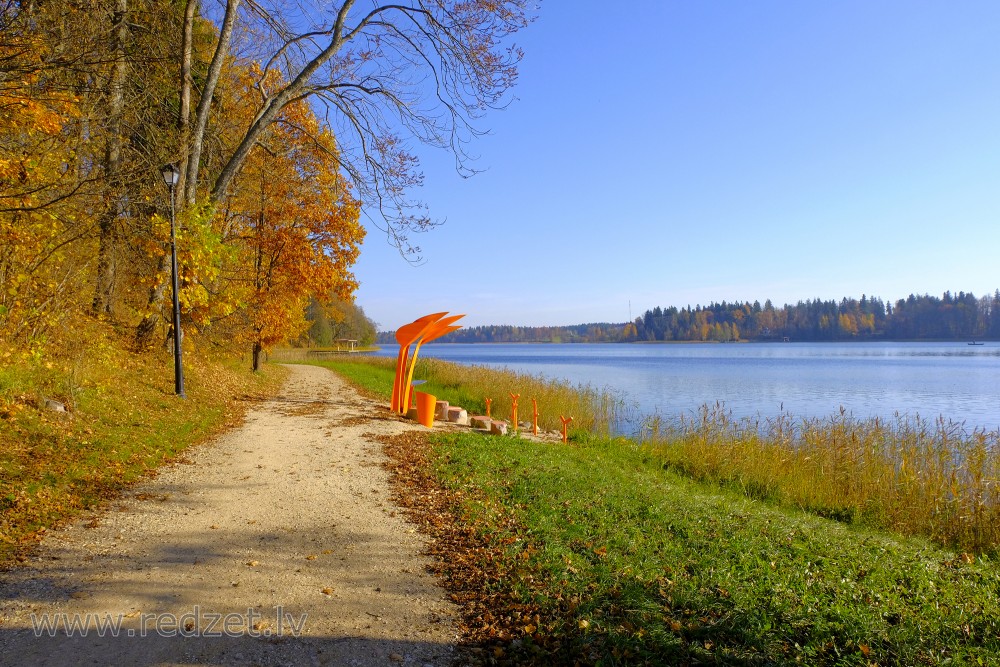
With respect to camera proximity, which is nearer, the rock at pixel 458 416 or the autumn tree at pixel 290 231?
the rock at pixel 458 416

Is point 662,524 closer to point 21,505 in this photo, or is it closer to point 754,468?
point 754,468

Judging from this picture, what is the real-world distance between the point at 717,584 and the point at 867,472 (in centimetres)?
662

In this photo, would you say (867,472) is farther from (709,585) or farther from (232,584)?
(232,584)

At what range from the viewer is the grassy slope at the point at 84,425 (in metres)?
5.53

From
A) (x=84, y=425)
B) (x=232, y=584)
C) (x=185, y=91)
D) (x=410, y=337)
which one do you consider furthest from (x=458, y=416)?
(x=185, y=91)

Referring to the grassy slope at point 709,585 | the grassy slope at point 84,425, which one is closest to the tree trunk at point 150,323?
the grassy slope at point 84,425

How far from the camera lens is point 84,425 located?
7.84m

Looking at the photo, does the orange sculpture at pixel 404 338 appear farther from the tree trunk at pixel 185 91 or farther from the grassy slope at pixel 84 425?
the tree trunk at pixel 185 91

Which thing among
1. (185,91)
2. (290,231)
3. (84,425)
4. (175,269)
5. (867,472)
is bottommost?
(867,472)

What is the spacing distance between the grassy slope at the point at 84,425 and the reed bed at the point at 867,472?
8837mm

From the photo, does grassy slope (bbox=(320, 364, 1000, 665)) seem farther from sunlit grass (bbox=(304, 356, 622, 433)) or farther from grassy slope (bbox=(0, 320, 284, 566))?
sunlit grass (bbox=(304, 356, 622, 433))

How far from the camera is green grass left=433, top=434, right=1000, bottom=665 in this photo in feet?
10.9

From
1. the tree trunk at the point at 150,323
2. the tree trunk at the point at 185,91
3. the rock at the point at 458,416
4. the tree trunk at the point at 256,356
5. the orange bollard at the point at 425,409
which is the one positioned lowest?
the rock at the point at 458,416

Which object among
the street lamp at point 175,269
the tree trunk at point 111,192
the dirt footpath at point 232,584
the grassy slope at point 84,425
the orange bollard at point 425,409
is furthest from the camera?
the orange bollard at point 425,409
